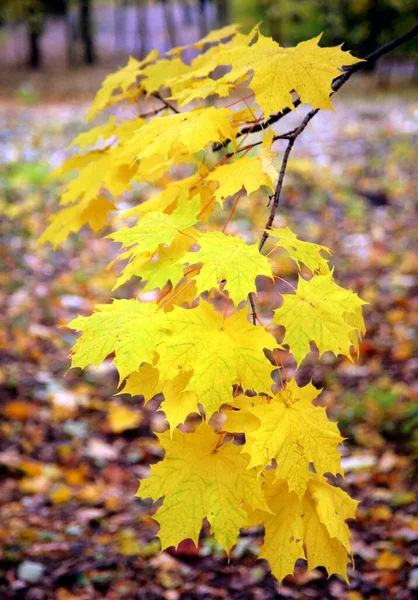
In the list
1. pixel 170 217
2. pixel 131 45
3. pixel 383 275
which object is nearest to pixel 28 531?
pixel 170 217

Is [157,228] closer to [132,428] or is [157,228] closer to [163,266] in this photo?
[163,266]

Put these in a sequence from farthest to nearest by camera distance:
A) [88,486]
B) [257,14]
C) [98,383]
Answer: [257,14]
[98,383]
[88,486]

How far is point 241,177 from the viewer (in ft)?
4.63

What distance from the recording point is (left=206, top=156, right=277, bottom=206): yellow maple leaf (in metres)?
1.37

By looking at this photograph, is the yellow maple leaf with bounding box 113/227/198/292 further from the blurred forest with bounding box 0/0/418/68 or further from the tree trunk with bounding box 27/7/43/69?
the tree trunk with bounding box 27/7/43/69

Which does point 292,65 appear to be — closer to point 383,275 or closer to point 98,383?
point 98,383

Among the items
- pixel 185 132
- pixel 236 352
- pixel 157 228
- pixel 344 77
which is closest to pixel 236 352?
pixel 236 352

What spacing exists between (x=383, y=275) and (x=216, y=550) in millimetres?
3774

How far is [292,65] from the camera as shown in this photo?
136 centimetres

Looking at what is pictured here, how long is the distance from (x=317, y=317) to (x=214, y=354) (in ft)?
0.79

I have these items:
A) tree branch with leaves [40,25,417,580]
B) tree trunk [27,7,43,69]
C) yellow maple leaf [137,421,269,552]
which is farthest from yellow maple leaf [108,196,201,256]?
tree trunk [27,7,43,69]

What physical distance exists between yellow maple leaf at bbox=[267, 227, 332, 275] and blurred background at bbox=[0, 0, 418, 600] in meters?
0.05

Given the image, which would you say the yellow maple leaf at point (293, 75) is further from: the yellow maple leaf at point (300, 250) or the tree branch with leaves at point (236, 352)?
the yellow maple leaf at point (300, 250)

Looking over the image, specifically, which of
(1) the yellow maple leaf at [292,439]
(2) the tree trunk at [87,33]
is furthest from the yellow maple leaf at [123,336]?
(2) the tree trunk at [87,33]
